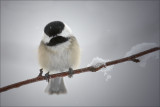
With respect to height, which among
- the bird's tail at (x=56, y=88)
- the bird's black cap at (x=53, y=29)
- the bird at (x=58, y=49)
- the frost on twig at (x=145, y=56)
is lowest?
the frost on twig at (x=145, y=56)

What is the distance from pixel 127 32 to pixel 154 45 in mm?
1351

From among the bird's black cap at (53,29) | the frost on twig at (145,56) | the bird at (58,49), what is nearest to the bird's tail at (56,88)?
the bird at (58,49)

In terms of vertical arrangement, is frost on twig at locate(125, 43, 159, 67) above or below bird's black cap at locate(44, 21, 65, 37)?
below

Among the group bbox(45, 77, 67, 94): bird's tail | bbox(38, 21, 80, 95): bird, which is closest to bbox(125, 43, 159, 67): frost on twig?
bbox(38, 21, 80, 95): bird

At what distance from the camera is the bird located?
1.67 metres

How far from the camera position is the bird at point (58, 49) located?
5.49 feet

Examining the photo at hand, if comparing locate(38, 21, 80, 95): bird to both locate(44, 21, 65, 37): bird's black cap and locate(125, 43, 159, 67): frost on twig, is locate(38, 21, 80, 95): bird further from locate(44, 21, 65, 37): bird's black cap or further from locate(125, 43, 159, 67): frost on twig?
locate(125, 43, 159, 67): frost on twig

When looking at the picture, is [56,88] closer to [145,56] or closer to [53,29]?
[53,29]

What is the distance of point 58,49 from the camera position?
1703 millimetres

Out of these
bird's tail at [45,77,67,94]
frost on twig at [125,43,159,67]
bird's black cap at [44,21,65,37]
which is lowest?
frost on twig at [125,43,159,67]

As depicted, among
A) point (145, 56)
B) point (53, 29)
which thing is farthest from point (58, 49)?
point (145, 56)

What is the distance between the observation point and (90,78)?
3.46m

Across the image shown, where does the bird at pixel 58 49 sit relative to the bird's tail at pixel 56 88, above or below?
above

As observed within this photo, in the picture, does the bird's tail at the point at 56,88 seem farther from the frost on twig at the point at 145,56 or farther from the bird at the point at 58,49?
the frost on twig at the point at 145,56
